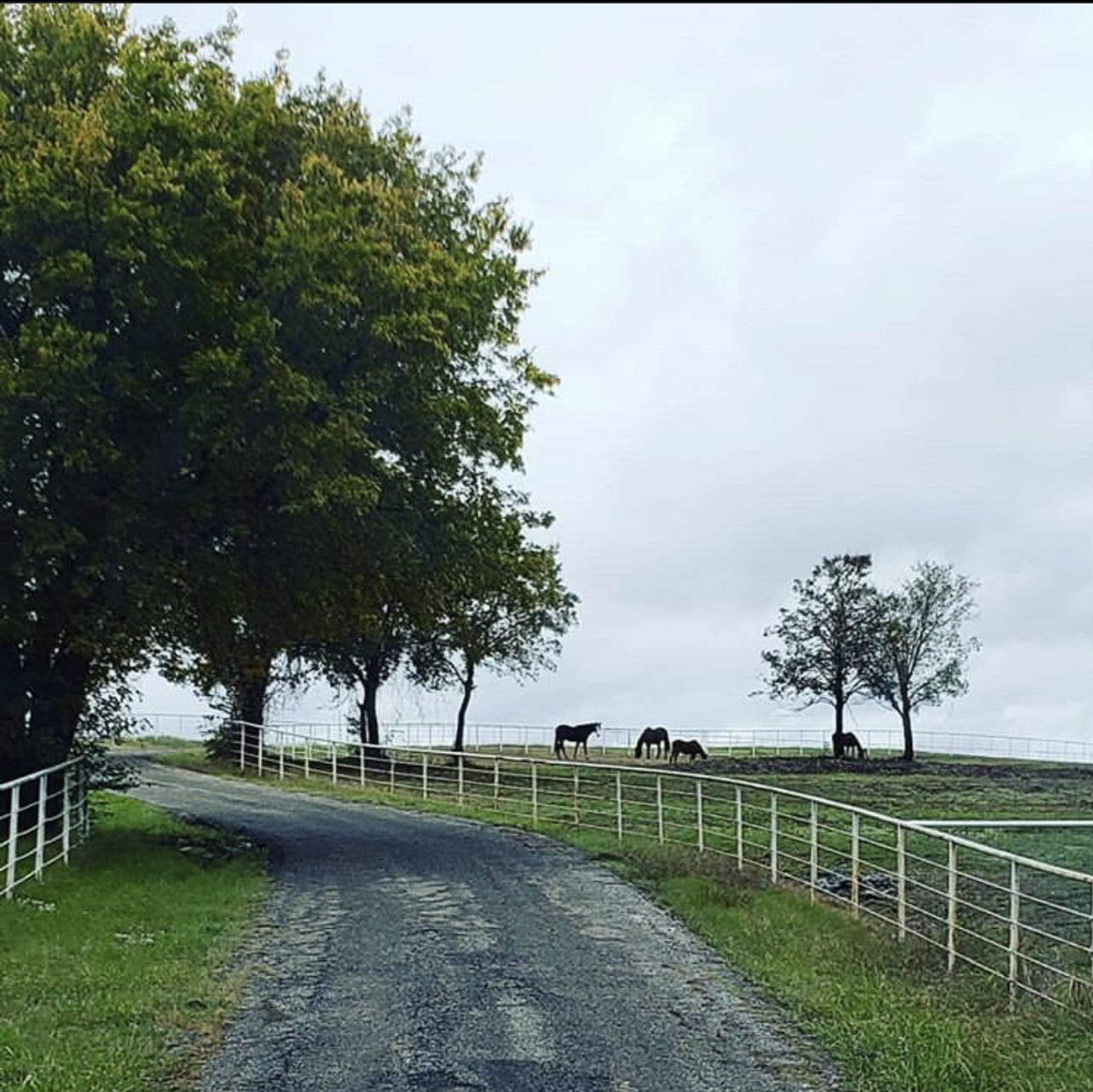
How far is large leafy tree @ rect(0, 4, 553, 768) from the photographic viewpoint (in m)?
18.0

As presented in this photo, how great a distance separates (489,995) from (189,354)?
1078 centimetres

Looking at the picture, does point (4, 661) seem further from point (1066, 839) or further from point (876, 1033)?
point (1066, 839)

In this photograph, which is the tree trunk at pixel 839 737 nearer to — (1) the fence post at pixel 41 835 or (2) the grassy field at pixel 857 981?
(2) the grassy field at pixel 857 981

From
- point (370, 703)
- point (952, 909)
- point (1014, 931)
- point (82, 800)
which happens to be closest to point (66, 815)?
point (82, 800)

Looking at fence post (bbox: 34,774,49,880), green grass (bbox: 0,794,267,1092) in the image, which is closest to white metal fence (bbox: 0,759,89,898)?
fence post (bbox: 34,774,49,880)

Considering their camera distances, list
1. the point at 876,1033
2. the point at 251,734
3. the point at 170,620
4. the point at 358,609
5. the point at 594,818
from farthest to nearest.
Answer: the point at 251,734 < the point at 594,818 < the point at 358,609 < the point at 170,620 < the point at 876,1033

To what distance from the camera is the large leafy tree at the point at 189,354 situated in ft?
59.2

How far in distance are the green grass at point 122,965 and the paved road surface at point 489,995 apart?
1.25 ft

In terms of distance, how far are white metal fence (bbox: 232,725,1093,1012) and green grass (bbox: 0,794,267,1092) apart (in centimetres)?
603

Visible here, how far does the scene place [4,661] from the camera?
20.5 metres

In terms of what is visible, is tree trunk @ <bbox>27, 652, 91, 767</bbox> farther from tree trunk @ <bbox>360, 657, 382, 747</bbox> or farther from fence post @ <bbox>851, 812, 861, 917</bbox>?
tree trunk @ <bbox>360, 657, 382, 747</bbox>

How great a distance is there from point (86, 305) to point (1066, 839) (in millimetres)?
16415

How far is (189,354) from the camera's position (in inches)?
757

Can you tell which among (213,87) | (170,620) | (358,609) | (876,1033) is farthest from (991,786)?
(876,1033)
